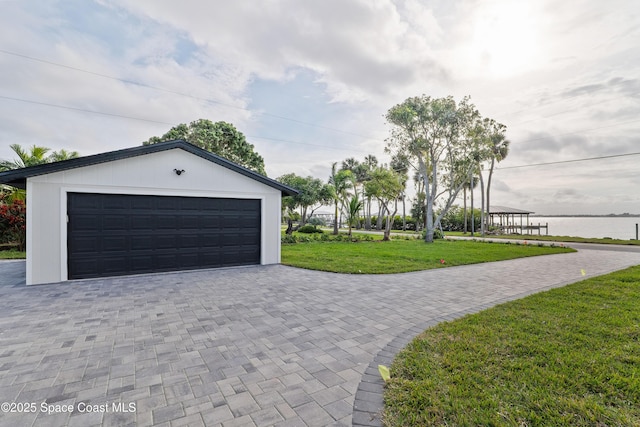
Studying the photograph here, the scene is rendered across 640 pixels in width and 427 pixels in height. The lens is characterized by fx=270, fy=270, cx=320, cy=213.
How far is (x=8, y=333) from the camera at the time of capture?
11.0 feet

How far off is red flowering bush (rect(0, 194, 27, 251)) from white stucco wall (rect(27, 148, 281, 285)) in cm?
682

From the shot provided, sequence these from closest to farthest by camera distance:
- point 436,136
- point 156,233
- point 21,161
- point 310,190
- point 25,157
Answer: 1. point 156,233
2. point 21,161
3. point 25,157
4. point 436,136
5. point 310,190

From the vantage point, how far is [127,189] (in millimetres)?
6562

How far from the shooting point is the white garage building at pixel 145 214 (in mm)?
5852

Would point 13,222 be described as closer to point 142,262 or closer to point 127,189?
point 127,189

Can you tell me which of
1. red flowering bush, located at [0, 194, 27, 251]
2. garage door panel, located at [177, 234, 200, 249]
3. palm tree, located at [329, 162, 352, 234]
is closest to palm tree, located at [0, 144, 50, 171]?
red flowering bush, located at [0, 194, 27, 251]

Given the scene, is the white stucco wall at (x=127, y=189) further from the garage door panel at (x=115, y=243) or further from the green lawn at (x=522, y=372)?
the green lawn at (x=522, y=372)

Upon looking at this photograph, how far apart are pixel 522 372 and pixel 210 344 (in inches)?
125

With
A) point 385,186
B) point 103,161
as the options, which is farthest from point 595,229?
point 103,161

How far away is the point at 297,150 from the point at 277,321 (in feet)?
51.9

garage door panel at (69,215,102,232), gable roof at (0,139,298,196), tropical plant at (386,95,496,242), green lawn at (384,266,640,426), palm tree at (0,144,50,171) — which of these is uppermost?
tropical plant at (386,95,496,242)

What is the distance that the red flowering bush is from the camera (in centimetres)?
1048

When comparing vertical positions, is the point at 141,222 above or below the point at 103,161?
below

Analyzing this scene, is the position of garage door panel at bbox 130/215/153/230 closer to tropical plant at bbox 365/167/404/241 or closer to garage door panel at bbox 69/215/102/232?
garage door panel at bbox 69/215/102/232
